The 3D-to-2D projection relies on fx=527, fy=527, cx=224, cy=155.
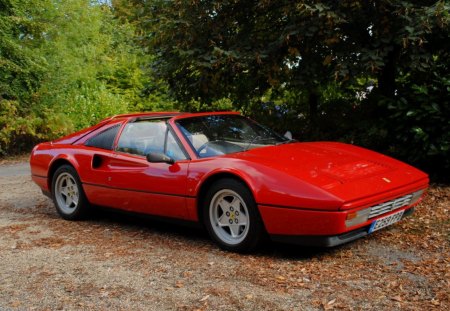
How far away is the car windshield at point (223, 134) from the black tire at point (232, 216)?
1.63 feet

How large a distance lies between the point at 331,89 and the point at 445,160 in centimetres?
255

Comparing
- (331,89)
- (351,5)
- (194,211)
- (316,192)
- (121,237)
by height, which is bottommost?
(121,237)

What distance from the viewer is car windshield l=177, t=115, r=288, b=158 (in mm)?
5129

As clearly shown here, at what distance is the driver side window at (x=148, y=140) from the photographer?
17.2ft

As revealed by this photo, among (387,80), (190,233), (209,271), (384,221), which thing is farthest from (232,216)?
(387,80)

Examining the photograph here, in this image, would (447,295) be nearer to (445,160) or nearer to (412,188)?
(412,188)

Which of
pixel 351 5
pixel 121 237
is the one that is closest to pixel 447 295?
pixel 121 237

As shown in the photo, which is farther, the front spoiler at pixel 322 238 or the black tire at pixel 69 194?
the black tire at pixel 69 194

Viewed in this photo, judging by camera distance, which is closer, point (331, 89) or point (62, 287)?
point (62, 287)

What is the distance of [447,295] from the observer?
3500mm

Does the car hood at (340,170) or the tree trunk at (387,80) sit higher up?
the tree trunk at (387,80)

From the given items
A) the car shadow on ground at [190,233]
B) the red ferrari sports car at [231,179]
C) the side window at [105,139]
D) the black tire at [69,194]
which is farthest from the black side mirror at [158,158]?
the black tire at [69,194]

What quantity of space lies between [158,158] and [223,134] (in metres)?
0.81

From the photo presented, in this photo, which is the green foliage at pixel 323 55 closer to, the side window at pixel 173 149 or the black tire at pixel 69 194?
the side window at pixel 173 149
